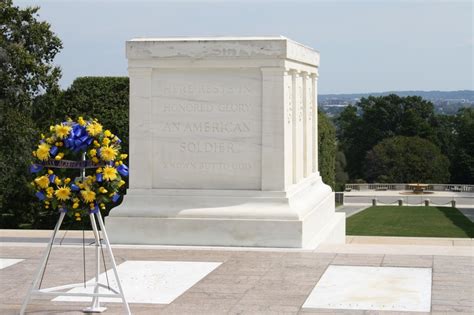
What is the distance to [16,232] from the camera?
1514cm

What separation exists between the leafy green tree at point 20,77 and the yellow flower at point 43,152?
28.2m

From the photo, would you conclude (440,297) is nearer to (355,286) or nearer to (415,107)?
(355,286)

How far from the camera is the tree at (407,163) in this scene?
93812 millimetres

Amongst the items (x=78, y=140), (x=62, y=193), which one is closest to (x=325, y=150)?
(x=78, y=140)

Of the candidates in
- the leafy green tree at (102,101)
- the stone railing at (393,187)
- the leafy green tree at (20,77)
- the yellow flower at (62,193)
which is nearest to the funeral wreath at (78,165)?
the yellow flower at (62,193)

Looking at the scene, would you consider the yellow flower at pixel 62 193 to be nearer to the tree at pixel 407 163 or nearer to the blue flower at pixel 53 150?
the blue flower at pixel 53 150

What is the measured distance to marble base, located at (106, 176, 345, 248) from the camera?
1303 centimetres

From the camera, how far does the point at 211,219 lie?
13227 mm

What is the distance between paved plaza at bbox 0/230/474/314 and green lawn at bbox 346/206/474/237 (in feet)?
86.7

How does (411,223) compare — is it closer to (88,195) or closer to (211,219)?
(211,219)

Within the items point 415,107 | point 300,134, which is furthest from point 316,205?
point 415,107

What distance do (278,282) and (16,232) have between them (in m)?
6.22

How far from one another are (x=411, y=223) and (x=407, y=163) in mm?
47053

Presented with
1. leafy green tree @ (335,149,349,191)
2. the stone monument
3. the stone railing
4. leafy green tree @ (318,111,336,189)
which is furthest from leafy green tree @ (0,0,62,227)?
the stone railing
